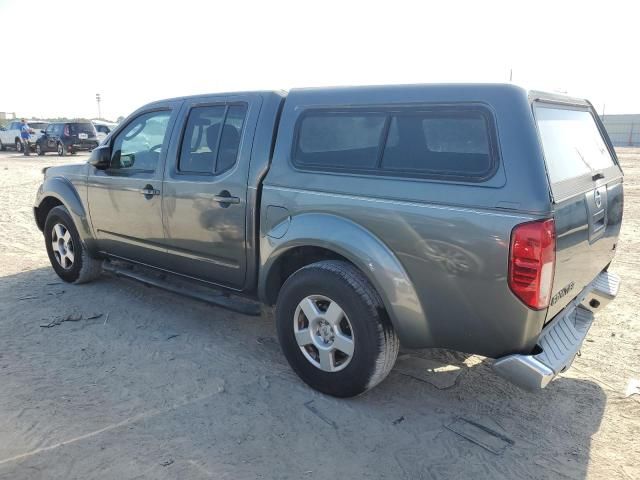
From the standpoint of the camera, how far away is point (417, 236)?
9.11 ft

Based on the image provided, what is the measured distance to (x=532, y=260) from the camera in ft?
8.09

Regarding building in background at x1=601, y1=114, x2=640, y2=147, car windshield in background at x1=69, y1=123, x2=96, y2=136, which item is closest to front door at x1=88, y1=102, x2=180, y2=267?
car windshield in background at x1=69, y1=123, x2=96, y2=136

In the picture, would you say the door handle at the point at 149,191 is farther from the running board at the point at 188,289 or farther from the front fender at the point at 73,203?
the front fender at the point at 73,203

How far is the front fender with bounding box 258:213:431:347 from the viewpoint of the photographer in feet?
9.44

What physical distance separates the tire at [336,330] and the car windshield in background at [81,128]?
→ 22839mm

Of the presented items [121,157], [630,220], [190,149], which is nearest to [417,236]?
[190,149]

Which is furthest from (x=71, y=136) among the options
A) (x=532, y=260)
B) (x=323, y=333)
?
(x=532, y=260)

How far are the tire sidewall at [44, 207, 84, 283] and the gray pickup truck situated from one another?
4.31 feet

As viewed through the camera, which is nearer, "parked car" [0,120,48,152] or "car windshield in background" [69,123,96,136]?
"car windshield in background" [69,123,96,136]

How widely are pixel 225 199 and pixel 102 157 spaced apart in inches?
66.7

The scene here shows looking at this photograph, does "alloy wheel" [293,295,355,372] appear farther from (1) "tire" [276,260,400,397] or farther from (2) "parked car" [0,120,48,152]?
(2) "parked car" [0,120,48,152]

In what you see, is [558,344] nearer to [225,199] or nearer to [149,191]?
[225,199]

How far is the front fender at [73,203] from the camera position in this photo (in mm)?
5082

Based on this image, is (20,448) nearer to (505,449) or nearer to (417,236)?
(417,236)
